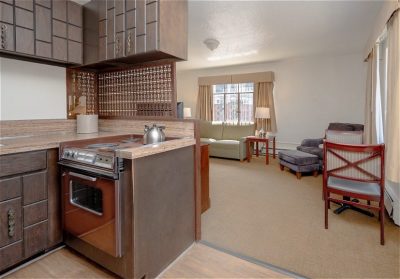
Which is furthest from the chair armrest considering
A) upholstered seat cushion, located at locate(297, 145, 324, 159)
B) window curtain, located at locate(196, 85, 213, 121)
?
window curtain, located at locate(196, 85, 213, 121)

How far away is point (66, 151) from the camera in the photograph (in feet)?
5.83

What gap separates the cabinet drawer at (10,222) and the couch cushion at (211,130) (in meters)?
4.93

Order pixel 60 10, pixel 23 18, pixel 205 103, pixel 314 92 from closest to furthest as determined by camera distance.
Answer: pixel 23 18 → pixel 60 10 → pixel 314 92 → pixel 205 103

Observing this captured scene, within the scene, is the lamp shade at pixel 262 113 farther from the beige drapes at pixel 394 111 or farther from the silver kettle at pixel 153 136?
the silver kettle at pixel 153 136

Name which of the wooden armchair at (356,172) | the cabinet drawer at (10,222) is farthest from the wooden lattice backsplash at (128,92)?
the wooden armchair at (356,172)

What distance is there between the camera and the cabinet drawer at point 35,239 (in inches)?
66.4

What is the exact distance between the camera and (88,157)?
1.62 meters

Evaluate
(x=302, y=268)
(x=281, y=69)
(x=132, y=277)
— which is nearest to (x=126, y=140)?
(x=132, y=277)

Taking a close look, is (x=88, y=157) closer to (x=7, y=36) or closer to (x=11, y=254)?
(x=11, y=254)

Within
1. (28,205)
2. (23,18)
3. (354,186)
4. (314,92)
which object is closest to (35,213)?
(28,205)

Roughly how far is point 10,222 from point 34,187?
0.25m

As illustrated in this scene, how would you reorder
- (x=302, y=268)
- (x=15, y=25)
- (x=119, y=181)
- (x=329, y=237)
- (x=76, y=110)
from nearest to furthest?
(x=119, y=181) < (x=302, y=268) < (x=15, y=25) < (x=329, y=237) < (x=76, y=110)

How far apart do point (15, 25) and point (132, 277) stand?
2093 millimetres

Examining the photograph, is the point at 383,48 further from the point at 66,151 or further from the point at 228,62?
the point at 66,151
